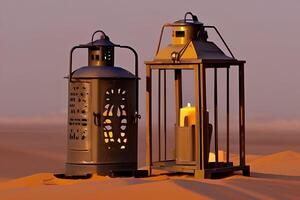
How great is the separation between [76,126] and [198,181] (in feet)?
7.35

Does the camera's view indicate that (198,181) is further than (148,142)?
No

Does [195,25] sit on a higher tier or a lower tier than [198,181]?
higher

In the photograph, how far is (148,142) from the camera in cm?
1280

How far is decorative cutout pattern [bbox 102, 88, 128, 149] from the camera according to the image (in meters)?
12.7

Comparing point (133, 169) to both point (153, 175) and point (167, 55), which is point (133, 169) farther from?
point (167, 55)

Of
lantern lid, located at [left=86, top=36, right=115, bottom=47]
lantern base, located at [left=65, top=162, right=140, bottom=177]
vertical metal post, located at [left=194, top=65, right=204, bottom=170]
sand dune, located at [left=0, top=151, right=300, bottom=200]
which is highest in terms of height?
lantern lid, located at [left=86, top=36, right=115, bottom=47]

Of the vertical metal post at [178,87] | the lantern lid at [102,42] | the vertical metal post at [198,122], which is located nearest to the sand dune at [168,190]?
the vertical metal post at [198,122]

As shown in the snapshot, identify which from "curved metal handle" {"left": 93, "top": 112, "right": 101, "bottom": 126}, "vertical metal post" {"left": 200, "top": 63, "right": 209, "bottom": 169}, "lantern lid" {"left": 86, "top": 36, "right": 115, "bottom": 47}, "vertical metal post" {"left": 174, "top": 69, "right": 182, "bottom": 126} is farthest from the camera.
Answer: "vertical metal post" {"left": 174, "top": 69, "right": 182, "bottom": 126}

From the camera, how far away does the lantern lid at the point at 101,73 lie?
12.7m

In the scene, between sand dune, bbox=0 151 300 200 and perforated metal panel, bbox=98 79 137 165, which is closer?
sand dune, bbox=0 151 300 200

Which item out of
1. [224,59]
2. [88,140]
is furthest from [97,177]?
[224,59]

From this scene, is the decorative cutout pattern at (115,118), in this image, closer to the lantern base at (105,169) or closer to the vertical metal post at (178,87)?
the lantern base at (105,169)

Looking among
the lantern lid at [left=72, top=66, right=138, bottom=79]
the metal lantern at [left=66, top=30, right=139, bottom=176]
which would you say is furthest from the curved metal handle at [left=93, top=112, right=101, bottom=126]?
the lantern lid at [left=72, top=66, right=138, bottom=79]

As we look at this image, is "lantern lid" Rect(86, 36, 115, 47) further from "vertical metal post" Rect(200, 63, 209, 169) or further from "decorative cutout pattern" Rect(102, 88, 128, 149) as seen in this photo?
"vertical metal post" Rect(200, 63, 209, 169)
